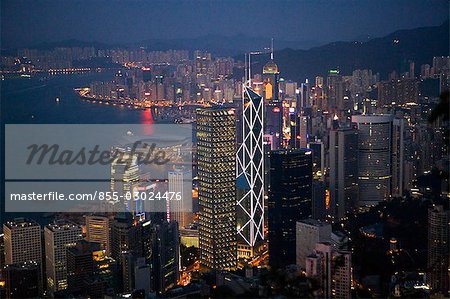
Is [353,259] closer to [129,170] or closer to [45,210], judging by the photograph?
[129,170]

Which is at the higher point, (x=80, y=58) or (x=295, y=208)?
(x=80, y=58)

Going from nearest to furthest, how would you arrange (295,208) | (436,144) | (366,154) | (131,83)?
1. (131,83)
2. (436,144)
3. (295,208)
4. (366,154)

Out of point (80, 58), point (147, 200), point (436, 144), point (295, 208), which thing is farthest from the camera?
point (295, 208)

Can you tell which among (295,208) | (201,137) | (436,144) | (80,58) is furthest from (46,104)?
(436,144)

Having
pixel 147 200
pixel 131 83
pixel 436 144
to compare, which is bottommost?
pixel 147 200

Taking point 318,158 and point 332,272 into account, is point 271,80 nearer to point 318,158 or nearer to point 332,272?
point 318,158

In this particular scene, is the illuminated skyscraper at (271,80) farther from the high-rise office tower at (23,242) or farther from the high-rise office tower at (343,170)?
the high-rise office tower at (23,242)

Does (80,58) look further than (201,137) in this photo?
No

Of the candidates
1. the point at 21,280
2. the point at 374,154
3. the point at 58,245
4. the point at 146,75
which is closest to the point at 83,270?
the point at 58,245
